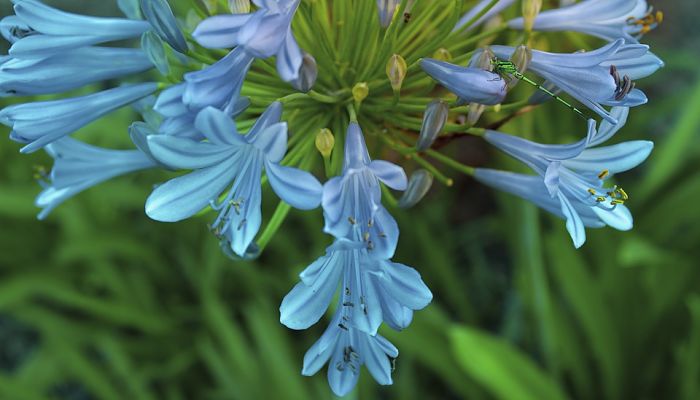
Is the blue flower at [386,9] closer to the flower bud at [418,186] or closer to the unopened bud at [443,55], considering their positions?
the unopened bud at [443,55]

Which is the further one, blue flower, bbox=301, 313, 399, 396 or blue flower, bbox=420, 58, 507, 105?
blue flower, bbox=301, 313, 399, 396

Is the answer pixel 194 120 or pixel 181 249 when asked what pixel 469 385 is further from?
pixel 194 120

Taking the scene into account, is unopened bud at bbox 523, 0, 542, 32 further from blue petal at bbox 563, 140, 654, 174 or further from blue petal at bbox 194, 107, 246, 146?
blue petal at bbox 194, 107, 246, 146

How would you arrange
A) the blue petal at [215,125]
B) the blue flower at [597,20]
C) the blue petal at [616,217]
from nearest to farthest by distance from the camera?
the blue petal at [215,125]
the blue petal at [616,217]
the blue flower at [597,20]

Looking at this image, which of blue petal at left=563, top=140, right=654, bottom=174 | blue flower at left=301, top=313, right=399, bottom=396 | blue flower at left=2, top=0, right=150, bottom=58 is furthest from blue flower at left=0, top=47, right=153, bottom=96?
blue petal at left=563, top=140, right=654, bottom=174

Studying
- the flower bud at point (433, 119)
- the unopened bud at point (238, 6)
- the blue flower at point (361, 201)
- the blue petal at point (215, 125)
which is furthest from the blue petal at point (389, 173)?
the unopened bud at point (238, 6)

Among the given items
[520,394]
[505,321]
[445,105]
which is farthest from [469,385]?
[445,105]

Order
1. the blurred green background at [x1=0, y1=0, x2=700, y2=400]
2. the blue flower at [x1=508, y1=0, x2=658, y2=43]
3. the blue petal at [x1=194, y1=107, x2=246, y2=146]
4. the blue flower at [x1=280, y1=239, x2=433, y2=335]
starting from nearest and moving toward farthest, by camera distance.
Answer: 1. the blue petal at [x1=194, y1=107, x2=246, y2=146]
2. the blue flower at [x1=280, y1=239, x2=433, y2=335]
3. the blue flower at [x1=508, y1=0, x2=658, y2=43]
4. the blurred green background at [x1=0, y1=0, x2=700, y2=400]
